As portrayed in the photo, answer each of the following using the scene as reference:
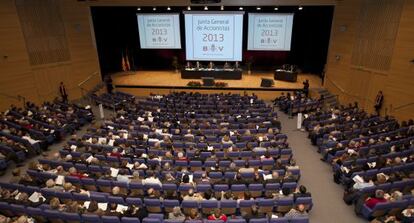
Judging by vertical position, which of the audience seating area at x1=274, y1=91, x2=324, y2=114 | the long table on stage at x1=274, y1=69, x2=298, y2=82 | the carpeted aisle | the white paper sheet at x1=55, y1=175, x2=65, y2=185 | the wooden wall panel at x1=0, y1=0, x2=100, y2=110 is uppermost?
the wooden wall panel at x1=0, y1=0, x2=100, y2=110

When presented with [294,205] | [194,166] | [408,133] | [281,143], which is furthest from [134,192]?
[408,133]

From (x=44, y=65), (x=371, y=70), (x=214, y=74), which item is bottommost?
(x=214, y=74)

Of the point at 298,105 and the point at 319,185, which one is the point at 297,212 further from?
the point at 298,105

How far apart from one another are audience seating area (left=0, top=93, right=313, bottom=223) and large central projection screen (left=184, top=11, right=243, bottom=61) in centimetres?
951

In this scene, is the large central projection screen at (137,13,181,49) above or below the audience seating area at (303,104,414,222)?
above

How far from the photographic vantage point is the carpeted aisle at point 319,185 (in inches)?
336

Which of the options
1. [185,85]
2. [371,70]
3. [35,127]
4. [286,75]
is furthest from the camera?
[286,75]

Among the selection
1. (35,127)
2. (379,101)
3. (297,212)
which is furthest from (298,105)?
(35,127)

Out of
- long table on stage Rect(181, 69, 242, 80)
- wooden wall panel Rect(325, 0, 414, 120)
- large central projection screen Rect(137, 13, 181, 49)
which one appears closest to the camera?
wooden wall panel Rect(325, 0, 414, 120)

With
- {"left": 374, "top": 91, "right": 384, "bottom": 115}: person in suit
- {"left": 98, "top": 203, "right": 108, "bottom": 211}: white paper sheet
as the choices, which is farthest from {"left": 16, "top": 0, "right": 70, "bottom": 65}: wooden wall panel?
{"left": 374, "top": 91, "right": 384, "bottom": 115}: person in suit

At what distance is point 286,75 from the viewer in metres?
21.4

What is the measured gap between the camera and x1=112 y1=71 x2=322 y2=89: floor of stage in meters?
20.8

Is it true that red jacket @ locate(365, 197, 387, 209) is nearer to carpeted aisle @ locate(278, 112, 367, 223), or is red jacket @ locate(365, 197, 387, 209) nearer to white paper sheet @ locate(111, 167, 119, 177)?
carpeted aisle @ locate(278, 112, 367, 223)

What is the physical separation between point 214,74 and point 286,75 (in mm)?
5218
